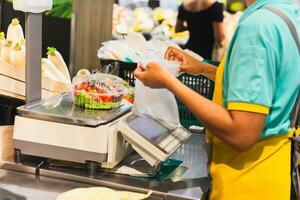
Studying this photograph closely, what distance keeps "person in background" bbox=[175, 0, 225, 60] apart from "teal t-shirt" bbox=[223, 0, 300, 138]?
2.48 metres

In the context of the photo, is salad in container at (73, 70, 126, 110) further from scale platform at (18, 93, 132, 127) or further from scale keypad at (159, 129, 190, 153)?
scale keypad at (159, 129, 190, 153)

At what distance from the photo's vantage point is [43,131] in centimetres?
147

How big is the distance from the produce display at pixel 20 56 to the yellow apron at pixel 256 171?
82 cm

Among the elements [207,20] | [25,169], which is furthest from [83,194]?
[207,20]

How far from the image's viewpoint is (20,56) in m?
1.83

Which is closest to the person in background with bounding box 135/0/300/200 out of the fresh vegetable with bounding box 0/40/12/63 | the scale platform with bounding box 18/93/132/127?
the scale platform with bounding box 18/93/132/127

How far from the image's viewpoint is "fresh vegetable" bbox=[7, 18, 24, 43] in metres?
1.89

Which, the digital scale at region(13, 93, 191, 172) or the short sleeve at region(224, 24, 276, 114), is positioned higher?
the short sleeve at region(224, 24, 276, 114)

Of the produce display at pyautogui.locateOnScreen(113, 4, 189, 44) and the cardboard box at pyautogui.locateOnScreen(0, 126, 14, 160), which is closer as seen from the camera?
the cardboard box at pyautogui.locateOnScreen(0, 126, 14, 160)

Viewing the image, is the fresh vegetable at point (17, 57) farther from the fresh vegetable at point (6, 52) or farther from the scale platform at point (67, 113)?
the scale platform at point (67, 113)

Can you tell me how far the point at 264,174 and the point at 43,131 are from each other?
0.68 metres

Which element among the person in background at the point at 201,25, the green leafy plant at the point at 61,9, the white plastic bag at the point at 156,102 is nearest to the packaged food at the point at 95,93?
the white plastic bag at the point at 156,102

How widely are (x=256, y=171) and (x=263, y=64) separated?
0.33 metres

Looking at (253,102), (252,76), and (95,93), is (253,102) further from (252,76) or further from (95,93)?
(95,93)
